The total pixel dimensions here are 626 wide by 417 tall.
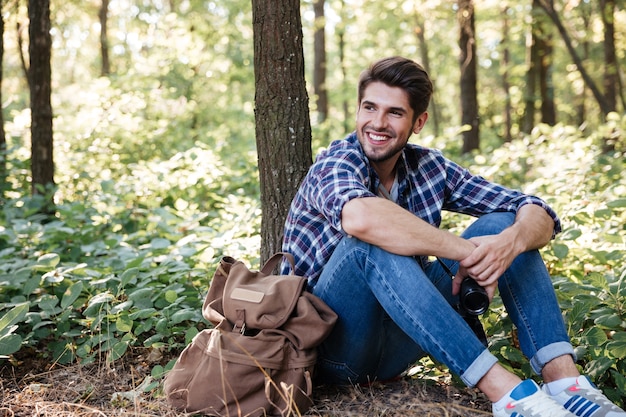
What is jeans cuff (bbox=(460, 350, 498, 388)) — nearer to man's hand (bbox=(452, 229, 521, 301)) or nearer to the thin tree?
man's hand (bbox=(452, 229, 521, 301))

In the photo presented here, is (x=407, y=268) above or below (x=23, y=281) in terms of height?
above

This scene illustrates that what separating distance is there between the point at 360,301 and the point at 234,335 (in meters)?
0.49

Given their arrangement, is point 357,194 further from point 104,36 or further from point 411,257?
point 104,36

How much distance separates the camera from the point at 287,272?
269 centimetres

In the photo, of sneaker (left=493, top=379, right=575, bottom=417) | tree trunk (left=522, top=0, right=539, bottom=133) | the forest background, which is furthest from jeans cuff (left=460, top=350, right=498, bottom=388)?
tree trunk (left=522, top=0, right=539, bottom=133)

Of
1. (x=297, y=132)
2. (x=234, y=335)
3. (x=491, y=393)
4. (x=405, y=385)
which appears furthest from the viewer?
(x=297, y=132)

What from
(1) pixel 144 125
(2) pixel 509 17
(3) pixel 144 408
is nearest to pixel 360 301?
(3) pixel 144 408

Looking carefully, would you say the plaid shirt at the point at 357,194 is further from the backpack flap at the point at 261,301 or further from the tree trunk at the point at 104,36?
the tree trunk at the point at 104,36

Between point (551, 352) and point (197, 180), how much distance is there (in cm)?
439

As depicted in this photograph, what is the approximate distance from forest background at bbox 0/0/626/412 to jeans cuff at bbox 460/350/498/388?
19.8 inches

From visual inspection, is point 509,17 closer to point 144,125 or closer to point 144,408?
point 144,125

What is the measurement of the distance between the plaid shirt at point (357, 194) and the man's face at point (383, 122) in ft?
0.21

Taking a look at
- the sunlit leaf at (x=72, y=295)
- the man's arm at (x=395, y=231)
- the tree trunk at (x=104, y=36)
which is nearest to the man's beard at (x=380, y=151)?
the man's arm at (x=395, y=231)

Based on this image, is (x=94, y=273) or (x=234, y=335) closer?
(x=234, y=335)
